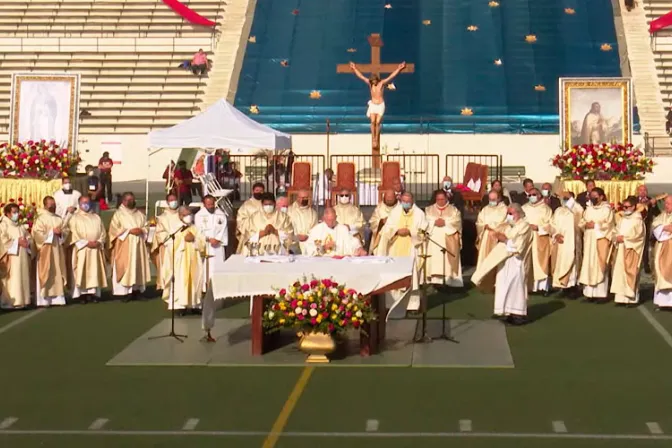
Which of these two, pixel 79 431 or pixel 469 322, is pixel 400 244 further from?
pixel 79 431

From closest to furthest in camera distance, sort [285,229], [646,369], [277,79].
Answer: [646,369] → [285,229] → [277,79]

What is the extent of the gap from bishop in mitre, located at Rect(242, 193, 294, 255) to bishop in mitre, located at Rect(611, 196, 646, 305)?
5027 millimetres

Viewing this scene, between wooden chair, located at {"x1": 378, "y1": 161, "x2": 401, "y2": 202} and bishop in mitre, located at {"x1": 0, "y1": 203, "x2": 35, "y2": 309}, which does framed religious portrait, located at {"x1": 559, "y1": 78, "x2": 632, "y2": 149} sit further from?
bishop in mitre, located at {"x1": 0, "y1": 203, "x2": 35, "y2": 309}

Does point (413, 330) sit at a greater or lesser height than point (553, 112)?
lesser

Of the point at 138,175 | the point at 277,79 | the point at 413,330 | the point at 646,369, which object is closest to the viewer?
the point at 646,369

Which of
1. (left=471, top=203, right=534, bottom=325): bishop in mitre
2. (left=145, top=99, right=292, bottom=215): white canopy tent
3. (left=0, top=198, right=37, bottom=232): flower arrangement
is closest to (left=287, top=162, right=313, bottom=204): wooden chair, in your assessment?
(left=145, top=99, right=292, bottom=215): white canopy tent

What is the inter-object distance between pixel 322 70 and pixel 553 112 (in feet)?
27.3

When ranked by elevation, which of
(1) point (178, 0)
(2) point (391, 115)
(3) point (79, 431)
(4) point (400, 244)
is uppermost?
(1) point (178, 0)

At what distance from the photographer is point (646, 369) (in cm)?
1756

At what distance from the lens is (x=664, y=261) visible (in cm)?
2195

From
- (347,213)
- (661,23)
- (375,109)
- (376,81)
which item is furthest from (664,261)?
(661,23)

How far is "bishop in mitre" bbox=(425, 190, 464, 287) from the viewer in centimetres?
2392

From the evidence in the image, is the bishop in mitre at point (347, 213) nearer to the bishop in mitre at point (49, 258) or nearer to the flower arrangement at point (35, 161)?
the bishop in mitre at point (49, 258)

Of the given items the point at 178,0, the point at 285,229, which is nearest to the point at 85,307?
the point at 285,229
